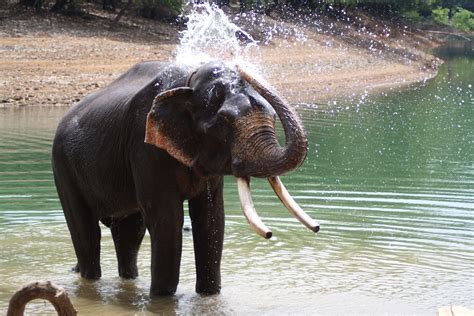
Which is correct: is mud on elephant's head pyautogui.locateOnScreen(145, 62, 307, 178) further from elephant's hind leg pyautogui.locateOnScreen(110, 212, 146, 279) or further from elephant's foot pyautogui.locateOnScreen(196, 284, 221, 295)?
elephant's hind leg pyautogui.locateOnScreen(110, 212, 146, 279)

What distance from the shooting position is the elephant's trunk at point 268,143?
8.09 meters

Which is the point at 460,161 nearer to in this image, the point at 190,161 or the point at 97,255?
the point at 97,255

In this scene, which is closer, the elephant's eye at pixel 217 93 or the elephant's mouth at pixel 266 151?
the elephant's mouth at pixel 266 151

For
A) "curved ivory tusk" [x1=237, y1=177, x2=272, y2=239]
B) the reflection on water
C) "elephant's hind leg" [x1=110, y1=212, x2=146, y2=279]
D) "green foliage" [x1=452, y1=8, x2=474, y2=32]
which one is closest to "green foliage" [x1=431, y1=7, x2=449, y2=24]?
"green foliage" [x1=452, y1=8, x2=474, y2=32]

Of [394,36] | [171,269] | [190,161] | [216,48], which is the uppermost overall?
[190,161]

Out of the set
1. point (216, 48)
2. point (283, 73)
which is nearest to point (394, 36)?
point (283, 73)

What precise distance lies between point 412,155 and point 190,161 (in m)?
11.8

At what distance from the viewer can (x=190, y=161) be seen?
8.91m

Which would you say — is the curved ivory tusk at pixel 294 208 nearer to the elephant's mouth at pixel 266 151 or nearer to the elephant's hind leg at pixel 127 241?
the elephant's mouth at pixel 266 151

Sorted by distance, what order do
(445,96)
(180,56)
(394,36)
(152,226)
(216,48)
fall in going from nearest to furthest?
(152,226) < (180,56) < (216,48) < (445,96) < (394,36)

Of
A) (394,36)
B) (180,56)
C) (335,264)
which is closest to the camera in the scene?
(180,56)

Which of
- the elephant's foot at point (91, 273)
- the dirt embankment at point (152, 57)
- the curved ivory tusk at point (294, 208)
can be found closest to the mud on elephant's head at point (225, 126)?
the curved ivory tusk at point (294, 208)

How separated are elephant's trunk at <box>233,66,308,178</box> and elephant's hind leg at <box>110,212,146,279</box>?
91.9 inches

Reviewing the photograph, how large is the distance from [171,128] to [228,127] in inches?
20.6
